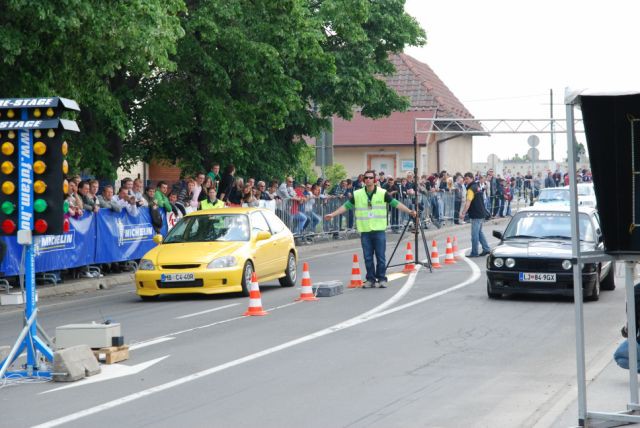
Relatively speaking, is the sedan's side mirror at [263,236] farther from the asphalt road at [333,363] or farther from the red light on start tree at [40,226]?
the red light on start tree at [40,226]

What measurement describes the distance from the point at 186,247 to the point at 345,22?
48.1 ft

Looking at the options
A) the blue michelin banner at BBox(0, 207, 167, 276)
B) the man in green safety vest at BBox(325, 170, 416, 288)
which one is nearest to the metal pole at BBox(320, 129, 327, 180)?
the blue michelin banner at BBox(0, 207, 167, 276)

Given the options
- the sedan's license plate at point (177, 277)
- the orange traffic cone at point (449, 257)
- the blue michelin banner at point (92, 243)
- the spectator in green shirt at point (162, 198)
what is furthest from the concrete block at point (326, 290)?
the spectator in green shirt at point (162, 198)

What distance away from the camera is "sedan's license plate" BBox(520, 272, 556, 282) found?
682 inches

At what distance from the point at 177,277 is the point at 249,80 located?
37.2ft

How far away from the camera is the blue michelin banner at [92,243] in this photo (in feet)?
67.6

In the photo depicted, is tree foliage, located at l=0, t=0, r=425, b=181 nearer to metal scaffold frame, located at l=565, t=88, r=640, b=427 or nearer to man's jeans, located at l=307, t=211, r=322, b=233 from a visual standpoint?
man's jeans, located at l=307, t=211, r=322, b=233

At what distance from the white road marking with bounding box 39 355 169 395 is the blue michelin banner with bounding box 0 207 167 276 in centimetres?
852

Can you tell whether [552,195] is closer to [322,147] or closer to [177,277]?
[322,147]

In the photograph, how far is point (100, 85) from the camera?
2392 centimetres

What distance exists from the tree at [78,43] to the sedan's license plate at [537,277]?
8.13m

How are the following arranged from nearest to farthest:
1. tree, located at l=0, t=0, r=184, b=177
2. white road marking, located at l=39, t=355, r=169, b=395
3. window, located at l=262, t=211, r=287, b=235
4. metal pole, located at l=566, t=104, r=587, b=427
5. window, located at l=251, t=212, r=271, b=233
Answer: metal pole, located at l=566, t=104, r=587, b=427, white road marking, located at l=39, t=355, r=169, b=395, tree, located at l=0, t=0, r=184, b=177, window, located at l=251, t=212, r=271, b=233, window, located at l=262, t=211, r=287, b=235

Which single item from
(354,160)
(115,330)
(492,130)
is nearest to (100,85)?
(115,330)

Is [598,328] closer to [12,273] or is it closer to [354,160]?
[12,273]
